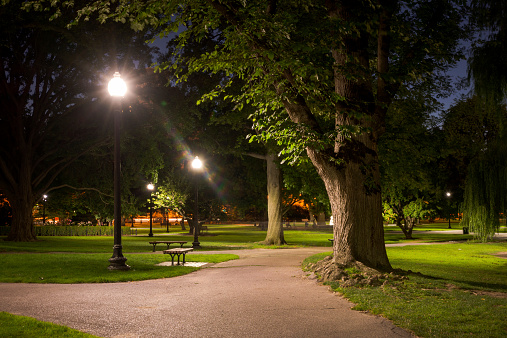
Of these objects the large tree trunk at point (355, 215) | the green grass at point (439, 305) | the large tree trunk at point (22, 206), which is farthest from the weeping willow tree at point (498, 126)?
the large tree trunk at point (22, 206)

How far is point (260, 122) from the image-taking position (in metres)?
11.2

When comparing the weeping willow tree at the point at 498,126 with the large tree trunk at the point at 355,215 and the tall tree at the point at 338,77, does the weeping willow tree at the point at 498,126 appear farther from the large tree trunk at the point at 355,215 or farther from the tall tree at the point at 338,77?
the large tree trunk at the point at 355,215

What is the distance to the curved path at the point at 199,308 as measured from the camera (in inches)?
243

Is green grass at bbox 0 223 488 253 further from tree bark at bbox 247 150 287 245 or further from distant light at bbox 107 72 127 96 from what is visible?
distant light at bbox 107 72 127 96

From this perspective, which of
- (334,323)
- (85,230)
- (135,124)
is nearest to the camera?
(334,323)

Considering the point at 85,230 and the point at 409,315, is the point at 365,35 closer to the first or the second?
the point at 409,315

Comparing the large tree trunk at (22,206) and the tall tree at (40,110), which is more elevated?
the tall tree at (40,110)

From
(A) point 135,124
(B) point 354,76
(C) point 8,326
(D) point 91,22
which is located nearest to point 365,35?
(B) point 354,76

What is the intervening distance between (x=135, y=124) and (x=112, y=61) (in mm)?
4431

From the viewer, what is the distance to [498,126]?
15305mm

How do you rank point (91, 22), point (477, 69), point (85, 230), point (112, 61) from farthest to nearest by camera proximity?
point (85, 230), point (112, 61), point (91, 22), point (477, 69)

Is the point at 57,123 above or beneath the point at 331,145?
above

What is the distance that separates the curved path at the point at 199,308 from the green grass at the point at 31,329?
27 centimetres

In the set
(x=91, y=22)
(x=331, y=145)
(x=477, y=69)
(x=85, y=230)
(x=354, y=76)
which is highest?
(x=91, y=22)
